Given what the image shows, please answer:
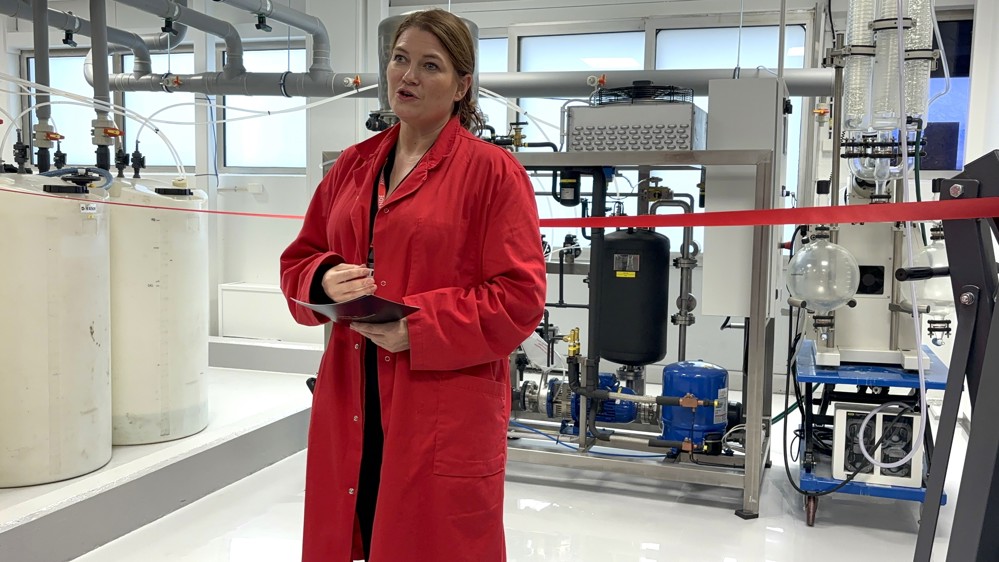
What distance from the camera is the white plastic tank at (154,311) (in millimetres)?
3123

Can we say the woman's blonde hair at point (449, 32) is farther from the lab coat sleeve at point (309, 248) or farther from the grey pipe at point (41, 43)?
the grey pipe at point (41, 43)

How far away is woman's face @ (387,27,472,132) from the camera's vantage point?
1.25 meters

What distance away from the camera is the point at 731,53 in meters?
4.97

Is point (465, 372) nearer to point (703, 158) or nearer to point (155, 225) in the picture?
point (703, 158)

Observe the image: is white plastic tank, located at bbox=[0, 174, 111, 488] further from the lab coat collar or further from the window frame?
the window frame

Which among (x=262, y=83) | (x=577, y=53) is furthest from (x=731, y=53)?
(x=262, y=83)

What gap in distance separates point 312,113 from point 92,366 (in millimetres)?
3030

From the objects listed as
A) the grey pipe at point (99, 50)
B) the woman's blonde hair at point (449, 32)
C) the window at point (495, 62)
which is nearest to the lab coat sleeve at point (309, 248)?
the woman's blonde hair at point (449, 32)

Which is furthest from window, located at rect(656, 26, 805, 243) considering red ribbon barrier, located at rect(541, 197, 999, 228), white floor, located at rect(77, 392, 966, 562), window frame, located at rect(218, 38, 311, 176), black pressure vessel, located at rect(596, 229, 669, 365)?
red ribbon barrier, located at rect(541, 197, 999, 228)

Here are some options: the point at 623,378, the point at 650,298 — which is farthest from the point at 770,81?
the point at 623,378

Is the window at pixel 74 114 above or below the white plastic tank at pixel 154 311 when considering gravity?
above

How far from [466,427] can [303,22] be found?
13.6ft

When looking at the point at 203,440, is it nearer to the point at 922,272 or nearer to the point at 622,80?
the point at 922,272

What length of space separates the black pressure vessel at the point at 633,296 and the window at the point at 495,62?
2468 millimetres
